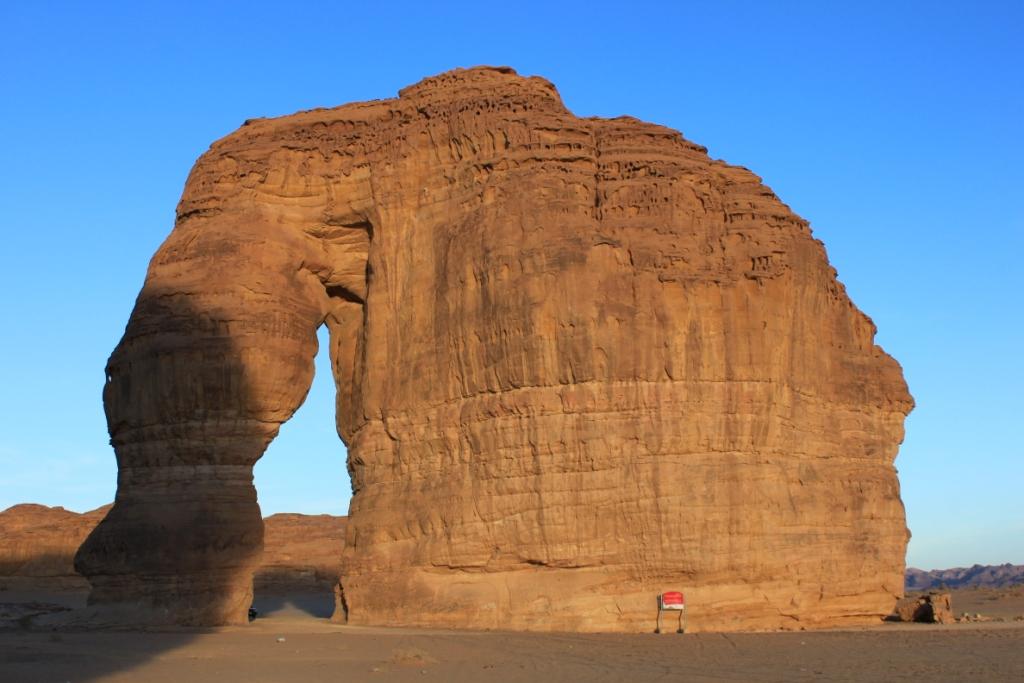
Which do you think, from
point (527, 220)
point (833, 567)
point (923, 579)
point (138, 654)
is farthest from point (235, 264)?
point (923, 579)

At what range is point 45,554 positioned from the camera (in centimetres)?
5628

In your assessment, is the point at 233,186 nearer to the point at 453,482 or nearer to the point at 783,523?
the point at 453,482

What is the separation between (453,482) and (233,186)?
1144 centimetres

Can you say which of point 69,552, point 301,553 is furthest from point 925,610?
point 69,552

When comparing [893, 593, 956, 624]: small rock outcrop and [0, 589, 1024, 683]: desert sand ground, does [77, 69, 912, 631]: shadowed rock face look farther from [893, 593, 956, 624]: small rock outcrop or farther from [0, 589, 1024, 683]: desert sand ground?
[0, 589, 1024, 683]: desert sand ground

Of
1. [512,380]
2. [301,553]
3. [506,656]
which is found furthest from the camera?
[301,553]

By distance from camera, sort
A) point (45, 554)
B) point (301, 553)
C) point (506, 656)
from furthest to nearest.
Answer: point (301, 553) < point (45, 554) < point (506, 656)

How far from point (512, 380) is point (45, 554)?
4025 centimetres

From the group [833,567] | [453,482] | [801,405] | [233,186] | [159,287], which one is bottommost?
[833,567]

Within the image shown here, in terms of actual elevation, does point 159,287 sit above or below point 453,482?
above

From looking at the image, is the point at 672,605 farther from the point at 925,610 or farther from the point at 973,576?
the point at 973,576

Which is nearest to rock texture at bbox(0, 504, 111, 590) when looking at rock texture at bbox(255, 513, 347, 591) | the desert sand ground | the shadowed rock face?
rock texture at bbox(255, 513, 347, 591)

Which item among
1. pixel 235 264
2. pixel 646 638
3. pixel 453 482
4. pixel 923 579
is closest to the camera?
pixel 646 638

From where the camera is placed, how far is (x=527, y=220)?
26156 mm
